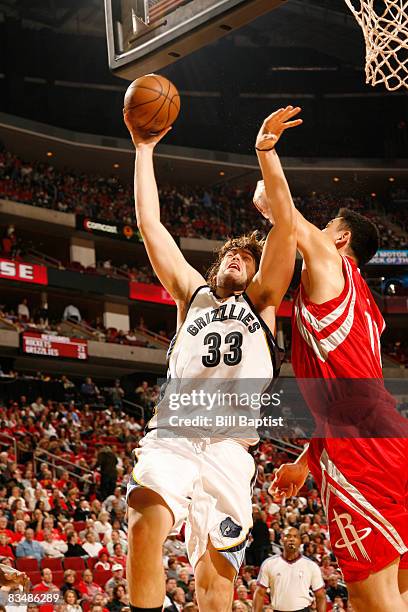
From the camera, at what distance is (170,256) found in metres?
4.09

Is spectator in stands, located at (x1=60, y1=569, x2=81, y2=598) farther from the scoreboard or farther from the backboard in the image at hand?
the scoreboard

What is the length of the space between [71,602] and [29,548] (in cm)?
158

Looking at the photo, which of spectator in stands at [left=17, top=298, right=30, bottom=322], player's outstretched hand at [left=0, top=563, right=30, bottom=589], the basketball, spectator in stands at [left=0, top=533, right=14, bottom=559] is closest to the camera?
the basketball

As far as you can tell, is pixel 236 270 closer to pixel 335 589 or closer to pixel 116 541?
pixel 116 541

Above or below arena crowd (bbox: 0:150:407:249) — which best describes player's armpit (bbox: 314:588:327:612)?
below

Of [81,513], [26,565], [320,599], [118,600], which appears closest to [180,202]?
[81,513]

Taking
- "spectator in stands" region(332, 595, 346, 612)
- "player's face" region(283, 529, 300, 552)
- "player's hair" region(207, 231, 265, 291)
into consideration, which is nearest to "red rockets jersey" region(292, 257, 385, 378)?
"player's hair" region(207, 231, 265, 291)

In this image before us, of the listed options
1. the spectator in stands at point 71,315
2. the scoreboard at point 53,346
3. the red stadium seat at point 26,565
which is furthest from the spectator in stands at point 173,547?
the spectator in stands at point 71,315

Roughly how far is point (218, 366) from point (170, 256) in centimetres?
62

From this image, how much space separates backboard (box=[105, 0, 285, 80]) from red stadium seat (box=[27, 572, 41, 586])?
252 inches

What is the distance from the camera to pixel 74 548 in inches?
412

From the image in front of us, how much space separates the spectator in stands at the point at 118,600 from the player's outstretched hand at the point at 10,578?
42.1 inches

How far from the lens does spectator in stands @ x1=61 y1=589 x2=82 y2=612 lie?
851 centimetres

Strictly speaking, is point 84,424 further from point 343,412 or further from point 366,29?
point 343,412
